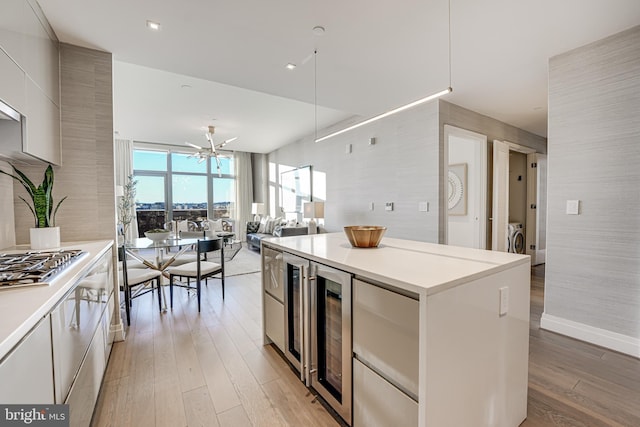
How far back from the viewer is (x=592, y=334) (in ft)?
8.14

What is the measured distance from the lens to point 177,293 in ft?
12.9

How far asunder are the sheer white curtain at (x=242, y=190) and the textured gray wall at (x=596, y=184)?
7.77 meters

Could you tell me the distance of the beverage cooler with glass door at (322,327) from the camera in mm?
1481

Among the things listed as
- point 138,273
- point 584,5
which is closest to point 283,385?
point 138,273

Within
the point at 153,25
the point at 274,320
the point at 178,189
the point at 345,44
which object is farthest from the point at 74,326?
the point at 178,189

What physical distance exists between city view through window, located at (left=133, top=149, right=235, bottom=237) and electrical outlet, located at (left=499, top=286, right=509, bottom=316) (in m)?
7.82

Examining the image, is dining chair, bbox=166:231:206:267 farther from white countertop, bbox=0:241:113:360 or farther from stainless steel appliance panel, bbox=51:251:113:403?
white countertop, bbox=0:241:113:360

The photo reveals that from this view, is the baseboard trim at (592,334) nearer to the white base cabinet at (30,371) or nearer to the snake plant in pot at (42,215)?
the white base cabinet at (30,371)

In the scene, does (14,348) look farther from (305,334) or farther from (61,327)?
(305,334)

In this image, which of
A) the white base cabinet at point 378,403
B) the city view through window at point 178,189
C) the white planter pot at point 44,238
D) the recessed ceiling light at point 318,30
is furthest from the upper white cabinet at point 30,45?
the city view through window at point 178,189

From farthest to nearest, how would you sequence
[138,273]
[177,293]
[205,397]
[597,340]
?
[177,293]
[138,273]
[597,340]
[205,397]

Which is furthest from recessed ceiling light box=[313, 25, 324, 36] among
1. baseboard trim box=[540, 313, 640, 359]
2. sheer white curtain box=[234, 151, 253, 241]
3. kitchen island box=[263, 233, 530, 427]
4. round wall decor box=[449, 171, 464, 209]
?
sheer white curtain box=[234, 151, 253, 241]

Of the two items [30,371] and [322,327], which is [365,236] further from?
[30,371]

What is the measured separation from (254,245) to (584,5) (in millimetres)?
6496
